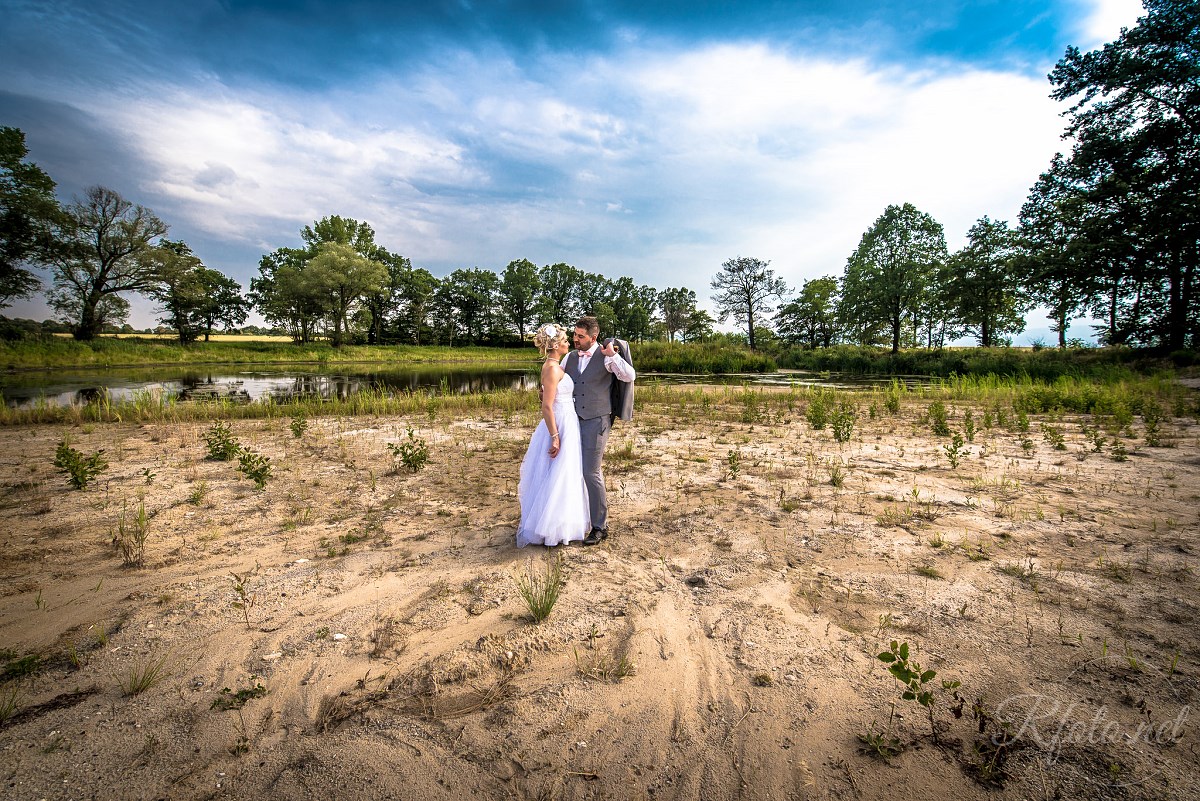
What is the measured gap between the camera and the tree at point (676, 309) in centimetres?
8344

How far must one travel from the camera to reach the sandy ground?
2215mm

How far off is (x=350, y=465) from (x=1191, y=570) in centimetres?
1014

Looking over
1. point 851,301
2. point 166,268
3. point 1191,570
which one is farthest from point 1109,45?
point 166,268

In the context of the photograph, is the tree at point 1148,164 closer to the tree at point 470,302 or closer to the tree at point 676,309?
the tree at point 676,309

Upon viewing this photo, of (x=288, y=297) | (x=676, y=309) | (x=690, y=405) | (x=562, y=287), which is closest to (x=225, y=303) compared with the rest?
(x=288, y=297)

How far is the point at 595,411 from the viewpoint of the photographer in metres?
4.99

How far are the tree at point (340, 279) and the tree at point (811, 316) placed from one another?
51.0m

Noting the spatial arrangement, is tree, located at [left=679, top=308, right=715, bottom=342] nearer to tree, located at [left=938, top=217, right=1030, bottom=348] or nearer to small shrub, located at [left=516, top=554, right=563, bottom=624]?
tree, located at [left=938, top=217, right=1030, bottom=348]

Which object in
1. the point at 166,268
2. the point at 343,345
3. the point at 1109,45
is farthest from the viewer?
the point at 343,345

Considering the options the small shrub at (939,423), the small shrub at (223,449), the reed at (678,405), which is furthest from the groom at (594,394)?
the reed at (678,405)

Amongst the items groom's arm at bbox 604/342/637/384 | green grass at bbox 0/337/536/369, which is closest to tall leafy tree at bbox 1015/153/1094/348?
groom's arm at bbox 604/342/637/384

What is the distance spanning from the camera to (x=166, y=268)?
41.0 meters

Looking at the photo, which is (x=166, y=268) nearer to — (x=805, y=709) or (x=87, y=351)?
(x=87, y=351)

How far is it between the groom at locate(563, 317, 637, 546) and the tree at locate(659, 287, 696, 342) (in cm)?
7445
